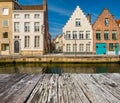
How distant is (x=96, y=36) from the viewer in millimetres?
43688

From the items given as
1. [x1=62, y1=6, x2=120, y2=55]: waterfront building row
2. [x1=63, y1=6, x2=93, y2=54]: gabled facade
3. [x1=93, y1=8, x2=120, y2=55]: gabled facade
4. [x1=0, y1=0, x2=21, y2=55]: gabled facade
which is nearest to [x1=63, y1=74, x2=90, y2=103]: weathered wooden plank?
[x1=63, y1=6, x2=93, y2=54]: gabled facade

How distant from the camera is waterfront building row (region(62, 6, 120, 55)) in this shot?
43.5 meters

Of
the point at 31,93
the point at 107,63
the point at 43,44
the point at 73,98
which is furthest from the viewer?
the point at 43,44

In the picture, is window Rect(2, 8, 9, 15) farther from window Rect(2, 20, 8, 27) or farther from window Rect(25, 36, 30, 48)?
window Rect(25, 36, 30, 48)

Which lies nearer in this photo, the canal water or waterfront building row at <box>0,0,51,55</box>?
the canal water

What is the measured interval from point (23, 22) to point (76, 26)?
35.5ft

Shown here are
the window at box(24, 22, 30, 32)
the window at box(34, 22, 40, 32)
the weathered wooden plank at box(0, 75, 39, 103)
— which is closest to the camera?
the weathered wooden plank at box(0, 75, 39, 103)

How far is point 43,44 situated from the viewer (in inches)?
1716

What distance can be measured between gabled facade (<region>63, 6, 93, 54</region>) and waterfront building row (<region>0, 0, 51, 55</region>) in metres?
4.86

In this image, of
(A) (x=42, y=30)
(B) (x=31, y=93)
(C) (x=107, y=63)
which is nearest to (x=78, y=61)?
(C) (x=107, y=63)

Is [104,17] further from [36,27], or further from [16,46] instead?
[16,46]

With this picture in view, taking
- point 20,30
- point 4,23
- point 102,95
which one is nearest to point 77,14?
point 20,30

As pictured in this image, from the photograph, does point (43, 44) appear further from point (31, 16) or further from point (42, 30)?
point (31, 16)

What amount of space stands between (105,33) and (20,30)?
56.6 feet
